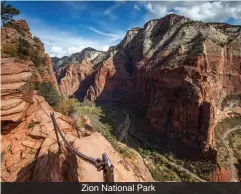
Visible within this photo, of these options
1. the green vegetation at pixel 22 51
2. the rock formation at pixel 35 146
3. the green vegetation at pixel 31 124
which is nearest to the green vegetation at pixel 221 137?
the rock formation at pixel 35 146

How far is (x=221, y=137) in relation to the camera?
114ft

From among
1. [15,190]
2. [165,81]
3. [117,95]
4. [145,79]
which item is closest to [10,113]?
[15,190]

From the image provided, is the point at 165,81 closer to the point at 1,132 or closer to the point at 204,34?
the point at 204,34

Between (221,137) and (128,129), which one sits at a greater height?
(221,137)

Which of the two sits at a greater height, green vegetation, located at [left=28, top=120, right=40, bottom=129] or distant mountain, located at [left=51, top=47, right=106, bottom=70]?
distant mountain, located at [left=51, top=47, right=106, bottom=70]

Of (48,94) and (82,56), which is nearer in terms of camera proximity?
(48,94)

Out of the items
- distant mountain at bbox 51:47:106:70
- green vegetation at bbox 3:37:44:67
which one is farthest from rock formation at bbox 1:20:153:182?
distant mountain at bbox 51:47:106:70

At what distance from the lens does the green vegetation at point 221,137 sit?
28.8 m

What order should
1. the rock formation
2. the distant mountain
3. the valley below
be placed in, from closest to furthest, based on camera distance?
the rock formation, the valley below, the distant mountain

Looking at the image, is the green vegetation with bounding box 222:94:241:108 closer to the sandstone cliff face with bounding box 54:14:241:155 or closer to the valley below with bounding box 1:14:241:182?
the valley below with bounding box 1:14:241:182

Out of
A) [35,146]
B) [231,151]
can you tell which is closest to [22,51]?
[35,146]

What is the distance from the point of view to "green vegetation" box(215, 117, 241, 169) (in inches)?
1134

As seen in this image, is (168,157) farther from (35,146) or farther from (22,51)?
(22,51)

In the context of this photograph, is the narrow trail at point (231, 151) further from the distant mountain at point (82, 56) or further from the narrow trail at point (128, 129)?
Result: the distant mountain at point (82, 56)
